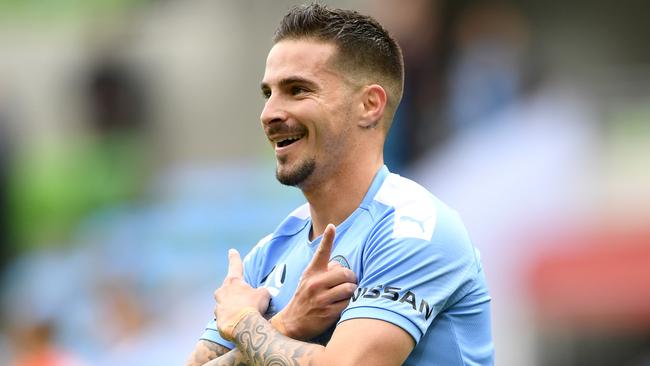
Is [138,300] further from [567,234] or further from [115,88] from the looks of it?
[567,234]

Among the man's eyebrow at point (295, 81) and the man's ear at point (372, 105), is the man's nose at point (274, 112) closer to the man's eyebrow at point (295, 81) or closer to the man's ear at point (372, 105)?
the man's eyebrow at point (295, 81)

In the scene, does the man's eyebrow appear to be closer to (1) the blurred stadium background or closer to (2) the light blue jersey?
(2) the light blue jersey

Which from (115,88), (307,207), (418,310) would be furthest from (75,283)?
(418,310)

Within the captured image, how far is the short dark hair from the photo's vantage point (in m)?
4.34

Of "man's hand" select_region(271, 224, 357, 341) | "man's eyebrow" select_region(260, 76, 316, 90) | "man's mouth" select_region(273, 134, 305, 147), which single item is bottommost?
"man's hand" select_region(271, 224, 357, 341)

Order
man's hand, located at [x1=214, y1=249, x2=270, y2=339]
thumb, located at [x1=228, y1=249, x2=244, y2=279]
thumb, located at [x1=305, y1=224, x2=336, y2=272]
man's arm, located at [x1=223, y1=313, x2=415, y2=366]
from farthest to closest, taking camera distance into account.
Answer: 1. thumb, located at [x1=228, y1=249, x2=244, y2=279]
2. man's hand, located at [x1=214, y1=249, x2=270, y2=339]
3. thumb, located at [x1=305, y1=224, x2=336, y2=272]
4. man's arm, located at [x1=223, y1=313, x2=415, y2=366]

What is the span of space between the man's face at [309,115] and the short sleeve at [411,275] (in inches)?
15.4

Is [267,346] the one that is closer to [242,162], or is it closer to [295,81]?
[295,81]

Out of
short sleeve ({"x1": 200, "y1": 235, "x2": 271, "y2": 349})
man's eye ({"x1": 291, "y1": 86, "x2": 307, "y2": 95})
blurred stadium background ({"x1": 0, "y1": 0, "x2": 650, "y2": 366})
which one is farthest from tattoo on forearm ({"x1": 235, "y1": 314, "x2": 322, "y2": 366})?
blurred stadium background ({"x1": 0, "y1": 0, "x2": 650, "y2": 366})

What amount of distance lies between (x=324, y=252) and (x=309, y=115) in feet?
1.86

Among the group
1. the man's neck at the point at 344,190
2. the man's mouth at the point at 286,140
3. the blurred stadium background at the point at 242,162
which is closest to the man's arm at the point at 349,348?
the man's neck at the point at 344,190

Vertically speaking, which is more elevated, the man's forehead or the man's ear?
the man's forehead

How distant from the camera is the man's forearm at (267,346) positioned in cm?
379

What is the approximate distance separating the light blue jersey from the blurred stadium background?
17.1 feet
